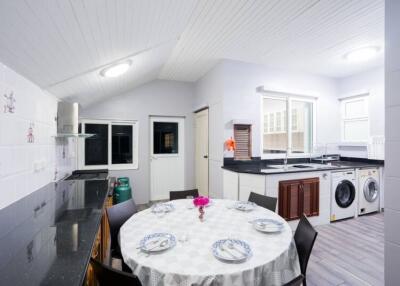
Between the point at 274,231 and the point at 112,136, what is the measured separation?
3650mm

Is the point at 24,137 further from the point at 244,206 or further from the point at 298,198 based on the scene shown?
the point at 298,198

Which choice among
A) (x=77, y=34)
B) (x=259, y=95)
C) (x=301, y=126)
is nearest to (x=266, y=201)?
(x=77, y=34)

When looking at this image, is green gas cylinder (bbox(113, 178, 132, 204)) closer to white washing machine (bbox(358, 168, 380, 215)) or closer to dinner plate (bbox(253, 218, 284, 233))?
dinner plate (bbox(253, 218, 284, 233))

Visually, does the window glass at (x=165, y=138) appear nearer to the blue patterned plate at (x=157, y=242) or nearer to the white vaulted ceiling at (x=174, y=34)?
the white vaulted ceiling at (x=174, y=34)

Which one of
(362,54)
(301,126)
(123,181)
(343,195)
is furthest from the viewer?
(301,126)

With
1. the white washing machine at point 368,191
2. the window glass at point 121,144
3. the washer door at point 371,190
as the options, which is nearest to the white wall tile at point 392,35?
the white washing machine at point 368,191

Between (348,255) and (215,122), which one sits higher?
(215,122)

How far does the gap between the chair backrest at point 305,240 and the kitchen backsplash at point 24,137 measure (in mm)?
2026

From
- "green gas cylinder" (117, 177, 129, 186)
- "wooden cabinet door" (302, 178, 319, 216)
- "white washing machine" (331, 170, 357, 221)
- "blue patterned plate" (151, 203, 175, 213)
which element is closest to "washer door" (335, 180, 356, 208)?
"white washing machine" (331, 170, 357, 221)

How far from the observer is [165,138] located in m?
4.52

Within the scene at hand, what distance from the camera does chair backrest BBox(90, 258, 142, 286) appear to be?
32.8 inches

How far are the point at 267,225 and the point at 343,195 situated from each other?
9.21ft

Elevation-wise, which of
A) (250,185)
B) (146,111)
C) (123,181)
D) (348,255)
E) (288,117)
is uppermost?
(146,111)

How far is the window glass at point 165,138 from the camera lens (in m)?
4.44
